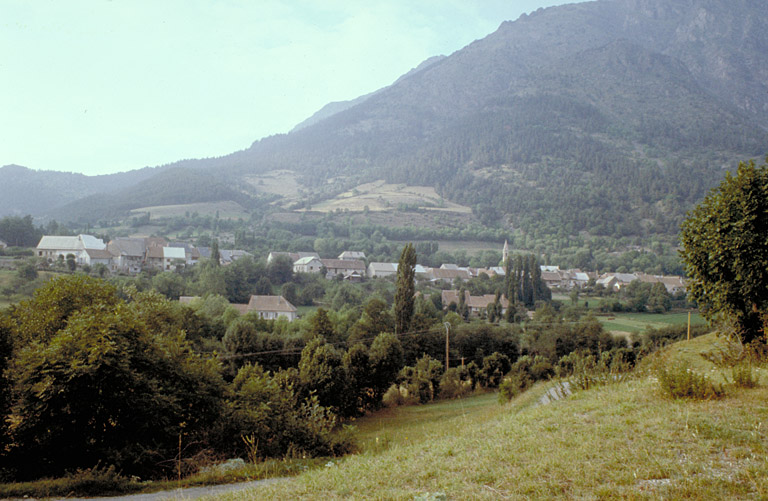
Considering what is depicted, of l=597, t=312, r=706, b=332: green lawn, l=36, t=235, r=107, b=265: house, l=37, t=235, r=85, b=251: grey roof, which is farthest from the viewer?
l=37, t=235, r=85, b=251: grey roof

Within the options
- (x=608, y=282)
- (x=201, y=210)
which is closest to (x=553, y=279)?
(x=608, y=282)

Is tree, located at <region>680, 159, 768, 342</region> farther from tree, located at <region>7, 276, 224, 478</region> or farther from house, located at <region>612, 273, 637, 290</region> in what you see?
house, located at <region>612, 273, 637, 290</region>

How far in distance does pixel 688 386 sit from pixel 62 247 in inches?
2919

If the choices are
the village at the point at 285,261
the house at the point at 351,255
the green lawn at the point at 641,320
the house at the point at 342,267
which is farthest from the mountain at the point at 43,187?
the green lawn at the point at 641,320

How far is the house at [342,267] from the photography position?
284 feet

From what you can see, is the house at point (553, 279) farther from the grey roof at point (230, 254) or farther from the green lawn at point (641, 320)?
the grey roof at point (230, 254)

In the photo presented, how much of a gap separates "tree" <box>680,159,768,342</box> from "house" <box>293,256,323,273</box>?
2966 inches

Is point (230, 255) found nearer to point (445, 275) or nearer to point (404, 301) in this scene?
point (445, 275)

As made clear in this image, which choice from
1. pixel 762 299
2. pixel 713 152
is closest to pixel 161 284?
pixel 762 299

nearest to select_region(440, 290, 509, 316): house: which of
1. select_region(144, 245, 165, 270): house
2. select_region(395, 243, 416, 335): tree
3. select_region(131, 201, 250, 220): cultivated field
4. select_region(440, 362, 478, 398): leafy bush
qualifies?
select_region(395, 243, 416, 335): tree

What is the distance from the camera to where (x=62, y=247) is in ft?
207

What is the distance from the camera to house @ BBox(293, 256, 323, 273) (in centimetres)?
8325

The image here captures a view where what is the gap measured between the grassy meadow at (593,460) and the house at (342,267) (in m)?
79.0

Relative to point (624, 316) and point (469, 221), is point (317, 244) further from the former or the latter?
point (624, 316)
